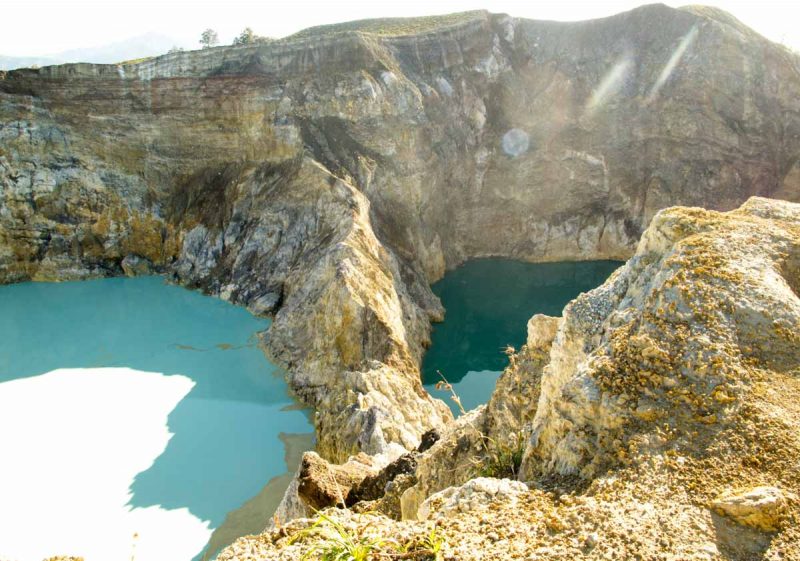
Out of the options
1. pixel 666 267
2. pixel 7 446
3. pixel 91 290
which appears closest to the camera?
pixel 666 267

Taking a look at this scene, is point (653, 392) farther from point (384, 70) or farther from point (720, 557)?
point (384, 70)

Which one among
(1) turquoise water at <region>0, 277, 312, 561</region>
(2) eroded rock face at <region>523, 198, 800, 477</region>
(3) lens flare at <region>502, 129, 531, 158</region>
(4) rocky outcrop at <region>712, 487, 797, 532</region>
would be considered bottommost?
(1) turquoise water at <region>0, 277, 312, 561</region>

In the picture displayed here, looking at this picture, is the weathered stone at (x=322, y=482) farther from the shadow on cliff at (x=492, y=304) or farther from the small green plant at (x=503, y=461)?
the shadow on cliff at (x=492, y=304)

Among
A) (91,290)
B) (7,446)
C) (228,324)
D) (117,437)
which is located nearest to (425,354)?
(228,324)

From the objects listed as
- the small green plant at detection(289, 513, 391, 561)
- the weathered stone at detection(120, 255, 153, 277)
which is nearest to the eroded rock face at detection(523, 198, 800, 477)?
the small green plant at detection(289, 513, 391, 561)

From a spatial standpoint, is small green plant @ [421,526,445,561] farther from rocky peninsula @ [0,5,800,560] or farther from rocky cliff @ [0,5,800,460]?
rocky cliff @ [0,5,800,460]

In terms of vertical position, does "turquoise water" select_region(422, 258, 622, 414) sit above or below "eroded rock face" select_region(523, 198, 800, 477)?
below

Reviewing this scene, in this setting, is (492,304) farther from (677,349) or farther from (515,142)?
(677,349)
